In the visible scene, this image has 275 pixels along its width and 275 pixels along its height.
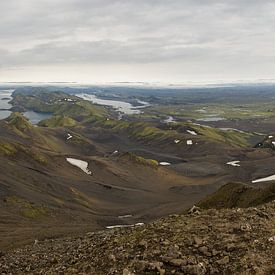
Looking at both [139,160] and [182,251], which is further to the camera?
[139,160]

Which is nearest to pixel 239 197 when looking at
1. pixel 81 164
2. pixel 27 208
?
pixel 27 208

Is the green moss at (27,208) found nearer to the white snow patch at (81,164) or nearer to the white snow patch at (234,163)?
the white snow patch at (81,164)

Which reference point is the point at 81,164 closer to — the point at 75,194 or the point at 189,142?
the point at 75,194

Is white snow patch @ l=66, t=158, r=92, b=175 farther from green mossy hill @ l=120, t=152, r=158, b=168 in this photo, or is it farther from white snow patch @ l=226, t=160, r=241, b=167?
white snow patch @ l=226, t=160, r=241, b=167

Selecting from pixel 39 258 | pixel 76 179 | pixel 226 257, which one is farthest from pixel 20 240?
pixel 76 179

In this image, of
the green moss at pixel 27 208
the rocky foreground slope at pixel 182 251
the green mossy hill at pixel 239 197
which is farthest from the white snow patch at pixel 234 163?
the rocky foreground slope at pixel 182 251

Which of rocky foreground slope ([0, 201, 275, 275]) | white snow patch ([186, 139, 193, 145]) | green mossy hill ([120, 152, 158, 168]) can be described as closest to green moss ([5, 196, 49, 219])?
rocky foreground slope ([0, 201, 275, 275])
